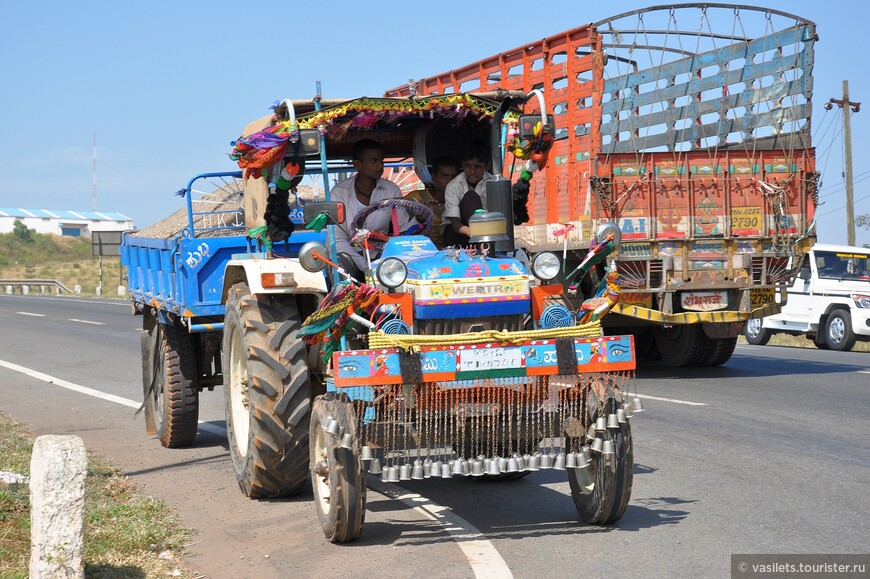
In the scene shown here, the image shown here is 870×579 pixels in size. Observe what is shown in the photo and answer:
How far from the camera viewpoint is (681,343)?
54.8ft

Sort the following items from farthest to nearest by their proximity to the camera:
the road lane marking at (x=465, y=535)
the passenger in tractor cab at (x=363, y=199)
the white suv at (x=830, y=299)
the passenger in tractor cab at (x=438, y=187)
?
the white suv at (x=830, y=299)
the passenger in tractor cab at (x=438, y=187)
the passenger in tractor cab at (x=363, y=199)
the road lane marking at (x=465, y=535)

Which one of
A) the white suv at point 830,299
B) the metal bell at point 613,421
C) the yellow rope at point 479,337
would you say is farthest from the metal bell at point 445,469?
the white suv at point 830,299

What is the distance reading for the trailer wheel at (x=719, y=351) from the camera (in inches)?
650

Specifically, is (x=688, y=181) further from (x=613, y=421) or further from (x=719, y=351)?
(x=613, y=421)

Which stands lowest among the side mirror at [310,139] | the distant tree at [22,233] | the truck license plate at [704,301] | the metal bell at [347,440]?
the metal bell at [347,440]

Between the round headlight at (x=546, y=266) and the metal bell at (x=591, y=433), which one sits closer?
the metal bell at (x=591, y=433)

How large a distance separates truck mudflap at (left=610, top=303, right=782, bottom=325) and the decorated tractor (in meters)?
6.72

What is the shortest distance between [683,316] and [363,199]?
26.2ft

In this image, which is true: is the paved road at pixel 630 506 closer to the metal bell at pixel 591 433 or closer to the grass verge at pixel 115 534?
the grass verge at pixel 115 534

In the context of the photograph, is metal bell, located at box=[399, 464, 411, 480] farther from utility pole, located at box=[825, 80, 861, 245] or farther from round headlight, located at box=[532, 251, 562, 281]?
utility pole, located at box=[825, 80, 861, 245]

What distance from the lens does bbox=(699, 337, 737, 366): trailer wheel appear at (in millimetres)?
16516

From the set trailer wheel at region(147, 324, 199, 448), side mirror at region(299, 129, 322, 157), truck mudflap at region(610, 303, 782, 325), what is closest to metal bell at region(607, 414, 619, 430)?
side mirror at region(299, 129, 322, 157)

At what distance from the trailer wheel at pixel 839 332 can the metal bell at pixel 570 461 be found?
615 inches

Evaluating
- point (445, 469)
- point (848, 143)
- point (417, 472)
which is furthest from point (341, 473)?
point (848, 143)
